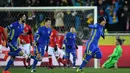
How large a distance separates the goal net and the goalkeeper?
120cm

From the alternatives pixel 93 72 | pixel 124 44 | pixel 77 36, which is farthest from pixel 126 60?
pixel 93 72

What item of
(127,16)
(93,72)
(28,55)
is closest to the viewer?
(93,72)

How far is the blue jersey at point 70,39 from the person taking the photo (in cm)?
2055

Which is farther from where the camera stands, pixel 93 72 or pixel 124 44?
pixel 124 44

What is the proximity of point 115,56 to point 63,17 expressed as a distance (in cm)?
280

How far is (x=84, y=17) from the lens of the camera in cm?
2130

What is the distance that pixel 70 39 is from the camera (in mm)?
20562

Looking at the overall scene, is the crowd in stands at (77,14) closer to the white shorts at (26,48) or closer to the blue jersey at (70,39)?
the blue jersey at (70,39)

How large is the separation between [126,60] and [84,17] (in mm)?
2603

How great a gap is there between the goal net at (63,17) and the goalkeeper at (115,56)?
3.94 feet

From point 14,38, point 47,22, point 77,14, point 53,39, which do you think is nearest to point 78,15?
point 77,14

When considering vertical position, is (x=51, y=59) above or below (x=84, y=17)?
below

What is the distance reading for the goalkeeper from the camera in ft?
68.0

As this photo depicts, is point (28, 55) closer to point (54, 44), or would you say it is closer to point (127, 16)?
point (54, 44)
